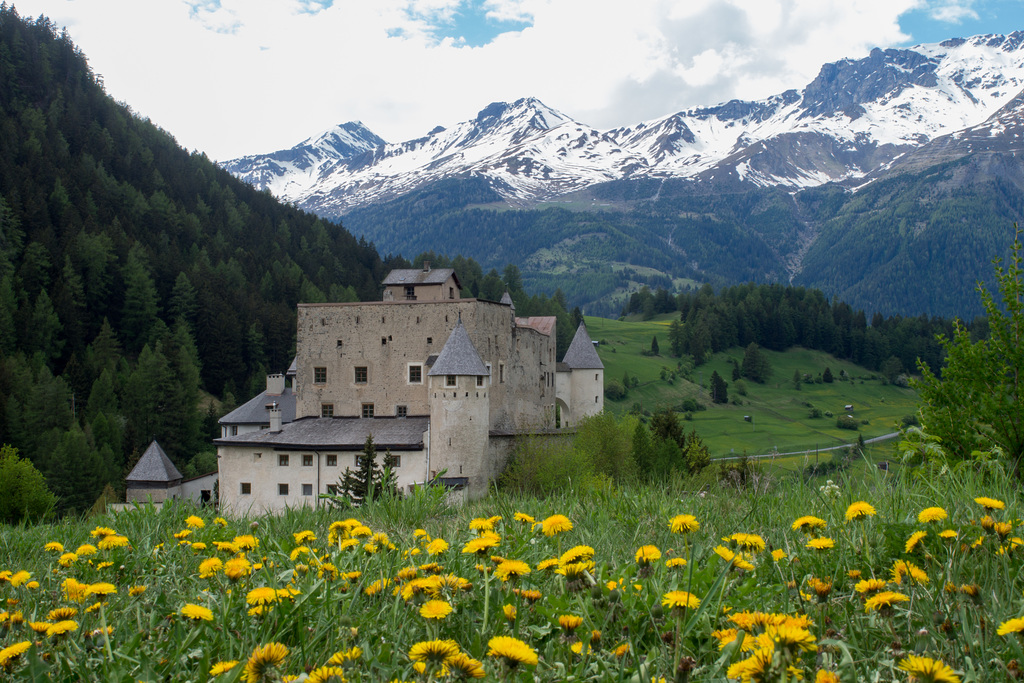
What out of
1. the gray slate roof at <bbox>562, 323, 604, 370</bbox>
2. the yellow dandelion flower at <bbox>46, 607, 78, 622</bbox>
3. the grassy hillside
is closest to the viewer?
the yellow dandelion flower at <bbox>46, 607, 78, 622</bbox>

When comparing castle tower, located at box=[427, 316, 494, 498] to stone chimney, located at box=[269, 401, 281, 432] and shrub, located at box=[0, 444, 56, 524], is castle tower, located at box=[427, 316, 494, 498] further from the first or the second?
shrub, located at box=[0, 444, 56, 524]

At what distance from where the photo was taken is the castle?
132 feet

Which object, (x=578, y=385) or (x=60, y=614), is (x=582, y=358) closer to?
(x=578, y=385)

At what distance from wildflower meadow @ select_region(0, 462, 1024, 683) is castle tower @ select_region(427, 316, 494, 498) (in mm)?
34292

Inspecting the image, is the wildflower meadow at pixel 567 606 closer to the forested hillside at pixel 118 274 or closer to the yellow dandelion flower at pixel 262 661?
the yellow dandelion flower at pixel 262 661

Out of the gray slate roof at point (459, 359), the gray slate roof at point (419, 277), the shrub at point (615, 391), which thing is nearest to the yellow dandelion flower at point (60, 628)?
the gray slate roof at point (459, 359)

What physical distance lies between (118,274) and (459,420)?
8760 centimetres

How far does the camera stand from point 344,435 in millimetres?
43562

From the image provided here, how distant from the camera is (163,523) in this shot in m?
7.29

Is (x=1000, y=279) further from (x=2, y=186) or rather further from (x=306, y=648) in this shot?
(x=2, y=186)

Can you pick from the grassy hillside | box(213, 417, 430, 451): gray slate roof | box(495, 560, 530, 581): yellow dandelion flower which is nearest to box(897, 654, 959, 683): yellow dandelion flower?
box(495, 560, 530, 581): yellow dandelion flower

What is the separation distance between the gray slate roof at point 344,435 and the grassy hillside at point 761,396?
211 ft

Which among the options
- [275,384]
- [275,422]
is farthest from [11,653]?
[275,384]

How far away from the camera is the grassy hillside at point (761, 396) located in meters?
113
